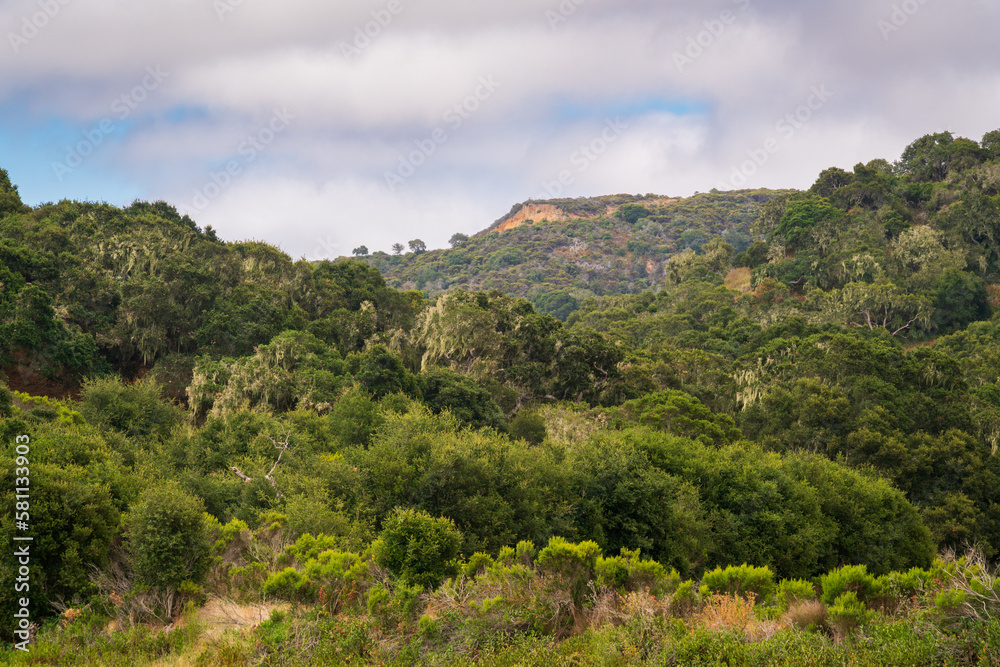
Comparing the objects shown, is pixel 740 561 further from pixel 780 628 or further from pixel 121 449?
pixel 121 449

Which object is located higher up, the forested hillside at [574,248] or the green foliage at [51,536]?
the forested hillside at [574,248]

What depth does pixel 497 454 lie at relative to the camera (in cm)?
1777

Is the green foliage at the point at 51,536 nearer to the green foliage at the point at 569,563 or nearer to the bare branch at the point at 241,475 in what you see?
the bare branch at the point at 241,475

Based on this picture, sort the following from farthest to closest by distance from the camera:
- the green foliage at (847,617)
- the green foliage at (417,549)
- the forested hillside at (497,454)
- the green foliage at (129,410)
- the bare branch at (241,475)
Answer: the green foliage at (129,410) < the bare branch at (241,475) < the green foliage at (417,549) < the forested hillside at (497,454) < the green foliage at (847,617)

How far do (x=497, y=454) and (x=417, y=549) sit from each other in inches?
195

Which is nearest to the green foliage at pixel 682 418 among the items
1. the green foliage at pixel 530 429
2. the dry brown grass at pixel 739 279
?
the green foliage at pixel 530 429

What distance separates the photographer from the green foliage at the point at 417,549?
13.1 m

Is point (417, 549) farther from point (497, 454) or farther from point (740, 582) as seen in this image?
point (740, 582)

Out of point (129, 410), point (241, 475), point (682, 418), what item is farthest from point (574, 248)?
point (241, 475)

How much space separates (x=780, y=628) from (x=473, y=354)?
29203 mm

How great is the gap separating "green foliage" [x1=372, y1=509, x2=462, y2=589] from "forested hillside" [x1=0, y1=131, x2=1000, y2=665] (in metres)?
0.06

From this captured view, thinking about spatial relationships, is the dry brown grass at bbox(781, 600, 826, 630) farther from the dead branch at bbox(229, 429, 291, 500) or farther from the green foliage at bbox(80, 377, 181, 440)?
the green foliage at bbox(80, 377, 181, 440)

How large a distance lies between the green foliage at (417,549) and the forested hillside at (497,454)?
0.20 ft

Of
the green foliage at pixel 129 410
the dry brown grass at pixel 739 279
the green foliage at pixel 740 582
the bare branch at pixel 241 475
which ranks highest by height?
the dry brown grass at pixel 739 279
